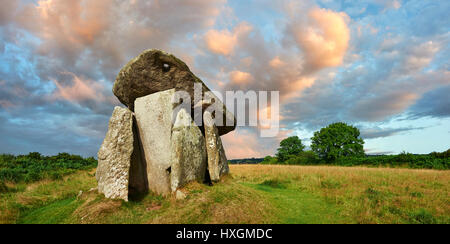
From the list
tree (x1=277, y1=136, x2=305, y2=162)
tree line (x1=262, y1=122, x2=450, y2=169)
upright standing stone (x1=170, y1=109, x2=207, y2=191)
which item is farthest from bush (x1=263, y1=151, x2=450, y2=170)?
upright standing stone (x1=170, y1=109, x2=207, y2=191)

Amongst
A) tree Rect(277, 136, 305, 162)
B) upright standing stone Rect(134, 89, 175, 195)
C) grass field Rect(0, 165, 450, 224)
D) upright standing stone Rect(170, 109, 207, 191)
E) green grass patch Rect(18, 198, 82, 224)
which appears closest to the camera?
grass field Rect(0, 165, 450, 224)

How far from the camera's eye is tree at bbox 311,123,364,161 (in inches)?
1313

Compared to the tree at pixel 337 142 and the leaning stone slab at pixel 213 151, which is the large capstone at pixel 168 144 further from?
the tree at pixel 337 142

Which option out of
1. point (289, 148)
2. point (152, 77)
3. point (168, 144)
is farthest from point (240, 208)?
point (289, 148)

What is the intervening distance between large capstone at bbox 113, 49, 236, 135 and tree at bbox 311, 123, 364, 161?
31354mm

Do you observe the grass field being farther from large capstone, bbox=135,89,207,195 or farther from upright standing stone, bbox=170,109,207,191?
large capstone, bbox=135,89,207,195

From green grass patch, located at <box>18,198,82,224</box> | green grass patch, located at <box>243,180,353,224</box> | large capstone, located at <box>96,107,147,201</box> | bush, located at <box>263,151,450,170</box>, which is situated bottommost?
green grass patch, located at <box>18,198,82,224</box>

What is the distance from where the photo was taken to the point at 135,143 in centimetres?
826

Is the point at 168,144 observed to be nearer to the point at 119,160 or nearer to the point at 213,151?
the point at 119,160
